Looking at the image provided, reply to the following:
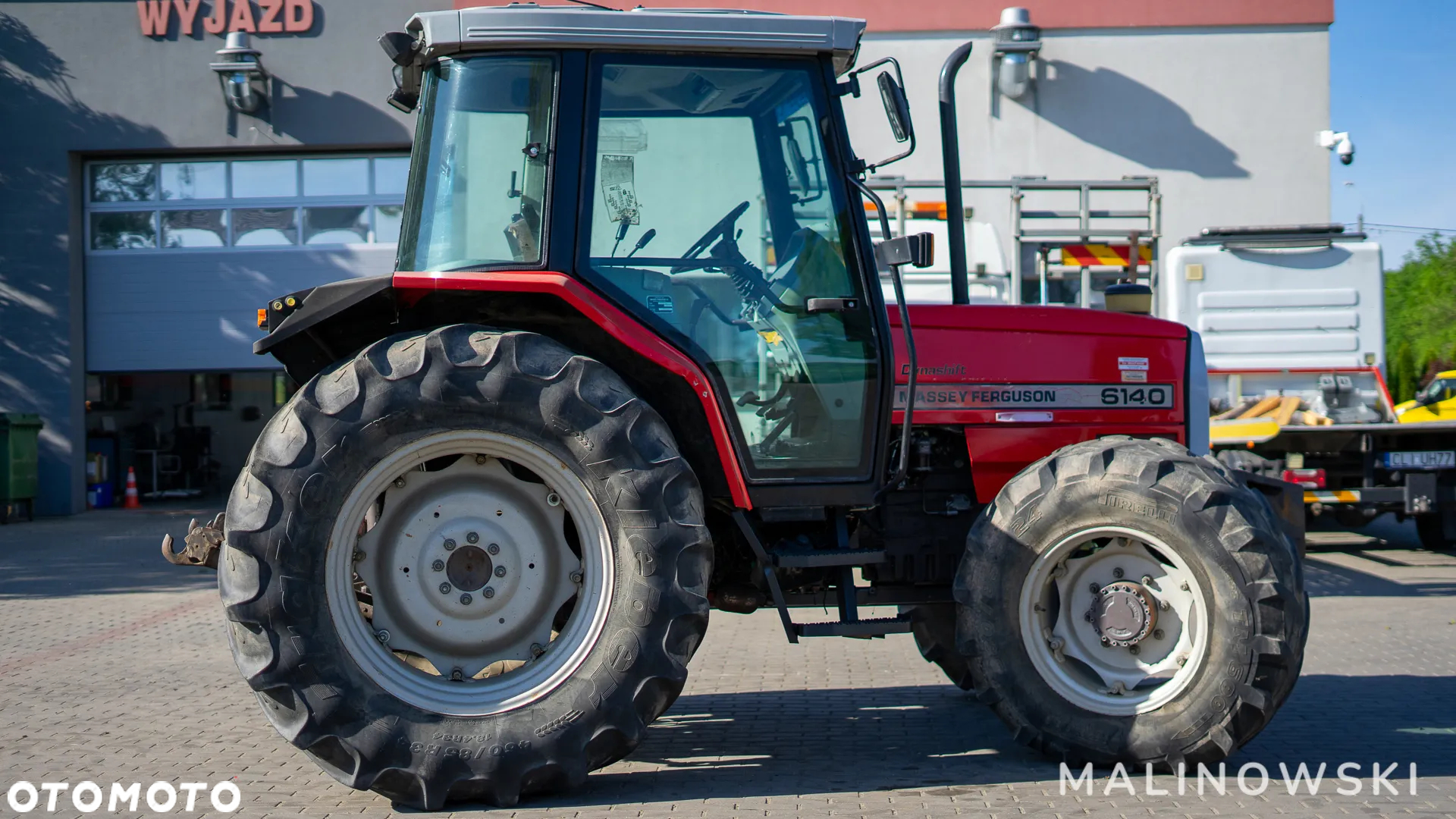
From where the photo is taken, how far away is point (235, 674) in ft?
23.2

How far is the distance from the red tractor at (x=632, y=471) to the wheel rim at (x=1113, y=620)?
13 millimetres

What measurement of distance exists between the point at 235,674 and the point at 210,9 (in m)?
13.8

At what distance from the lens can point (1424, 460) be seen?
37.5 feet

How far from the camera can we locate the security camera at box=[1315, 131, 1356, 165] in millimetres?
16375

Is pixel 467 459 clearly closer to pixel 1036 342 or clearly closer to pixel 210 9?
pixel 1036 342

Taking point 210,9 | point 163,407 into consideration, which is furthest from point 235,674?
point 163,407

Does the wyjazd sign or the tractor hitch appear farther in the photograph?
the wyjazd sign

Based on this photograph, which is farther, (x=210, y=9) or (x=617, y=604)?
(x=210, y=9)

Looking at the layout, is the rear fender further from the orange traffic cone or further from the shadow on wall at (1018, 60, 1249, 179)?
the orange traffic cone

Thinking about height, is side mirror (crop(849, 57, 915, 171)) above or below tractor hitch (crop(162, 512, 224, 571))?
above

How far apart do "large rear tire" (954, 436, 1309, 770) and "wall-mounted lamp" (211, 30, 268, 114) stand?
51.1 ft

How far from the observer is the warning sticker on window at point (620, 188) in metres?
4.68

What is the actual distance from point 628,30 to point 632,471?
5.30 ft

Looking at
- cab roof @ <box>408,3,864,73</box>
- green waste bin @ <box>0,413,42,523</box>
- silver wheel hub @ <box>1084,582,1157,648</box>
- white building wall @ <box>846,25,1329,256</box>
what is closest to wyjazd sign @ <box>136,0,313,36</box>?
green waste bin @ <box>0,413,42,523</box>
